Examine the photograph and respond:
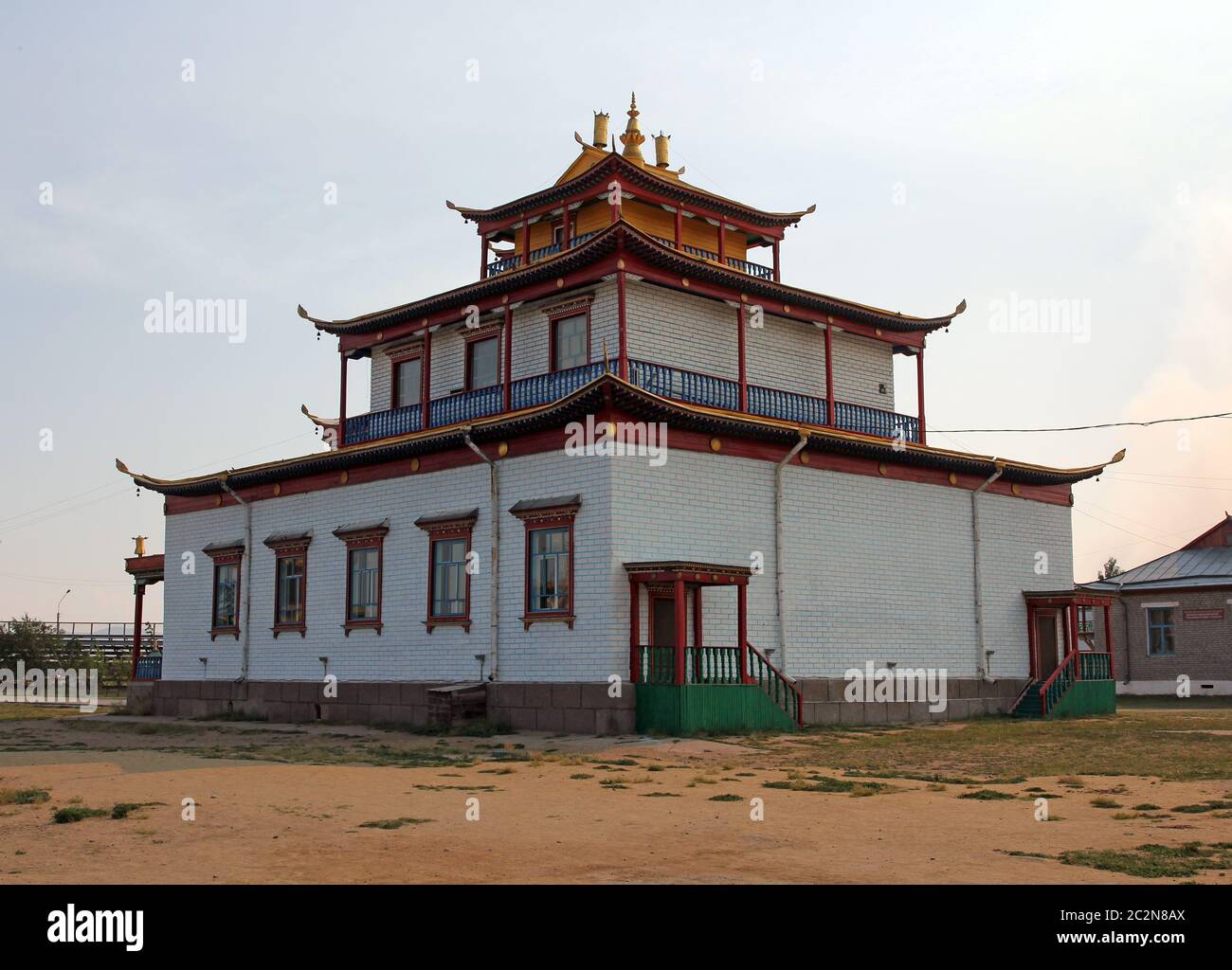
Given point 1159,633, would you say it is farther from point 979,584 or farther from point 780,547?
point 780,547

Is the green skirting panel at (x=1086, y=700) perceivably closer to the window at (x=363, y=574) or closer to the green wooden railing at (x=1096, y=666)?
the green wooden railing at (x=1096, y=666)

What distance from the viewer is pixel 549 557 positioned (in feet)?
75.7

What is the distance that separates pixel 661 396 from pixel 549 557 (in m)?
3.79

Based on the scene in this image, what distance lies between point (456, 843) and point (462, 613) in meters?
14.5

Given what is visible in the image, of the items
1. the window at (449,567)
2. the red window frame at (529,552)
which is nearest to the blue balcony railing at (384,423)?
Result: the window at (449,567)

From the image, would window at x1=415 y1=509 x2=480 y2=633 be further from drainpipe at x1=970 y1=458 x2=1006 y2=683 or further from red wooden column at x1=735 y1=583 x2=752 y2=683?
drainpipe at x1=970 y1=458 x2=1006 y2=683

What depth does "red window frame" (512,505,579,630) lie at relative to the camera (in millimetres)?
22484

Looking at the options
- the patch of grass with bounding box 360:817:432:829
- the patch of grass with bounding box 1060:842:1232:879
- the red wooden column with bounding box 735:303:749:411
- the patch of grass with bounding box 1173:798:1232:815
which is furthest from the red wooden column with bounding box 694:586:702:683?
the patch of grass with bounding box 1060:842:1232:879

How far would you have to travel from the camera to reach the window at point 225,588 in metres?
30.5

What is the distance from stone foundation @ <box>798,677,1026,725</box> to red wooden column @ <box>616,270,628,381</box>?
6.80 metres

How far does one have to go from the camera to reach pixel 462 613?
2448cm

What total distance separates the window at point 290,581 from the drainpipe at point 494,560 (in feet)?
20.1
